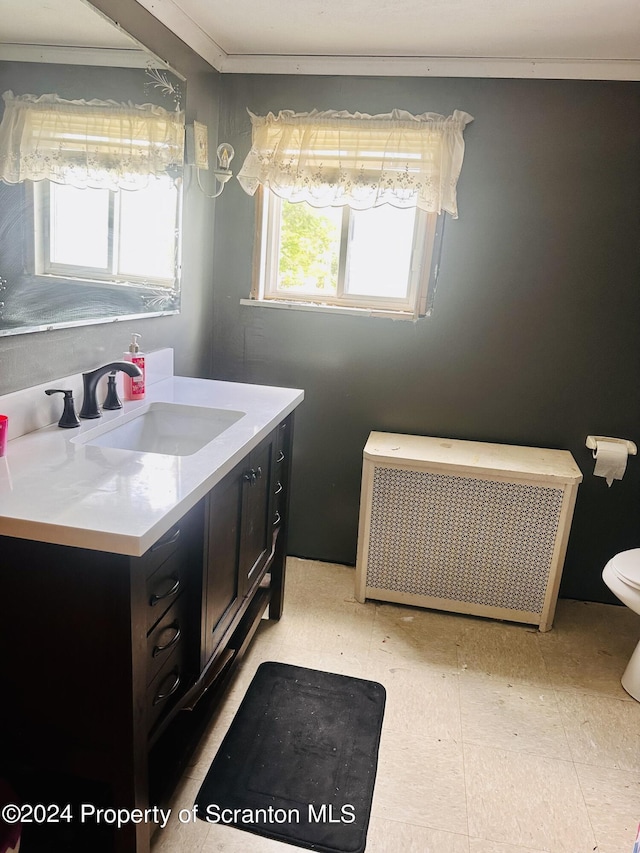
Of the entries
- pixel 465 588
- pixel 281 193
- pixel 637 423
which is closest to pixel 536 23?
pixel 281 193

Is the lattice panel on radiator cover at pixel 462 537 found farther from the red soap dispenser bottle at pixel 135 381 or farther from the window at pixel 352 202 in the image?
the red soap dispenser bottle at pixel 135 381

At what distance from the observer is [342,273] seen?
2.63m

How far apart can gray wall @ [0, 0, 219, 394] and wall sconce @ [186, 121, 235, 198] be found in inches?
1.8

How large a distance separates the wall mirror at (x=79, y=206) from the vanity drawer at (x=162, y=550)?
66 cm

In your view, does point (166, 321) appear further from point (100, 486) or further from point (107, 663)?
point (107, 663)

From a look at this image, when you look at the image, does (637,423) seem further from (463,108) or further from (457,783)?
(457,783)

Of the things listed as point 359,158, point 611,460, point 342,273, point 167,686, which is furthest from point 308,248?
point 167,686

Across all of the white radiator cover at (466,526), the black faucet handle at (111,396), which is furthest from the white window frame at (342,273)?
the black faucet handle at (111,396)

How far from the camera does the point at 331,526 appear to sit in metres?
2.83

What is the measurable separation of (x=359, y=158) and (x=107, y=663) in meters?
2.04

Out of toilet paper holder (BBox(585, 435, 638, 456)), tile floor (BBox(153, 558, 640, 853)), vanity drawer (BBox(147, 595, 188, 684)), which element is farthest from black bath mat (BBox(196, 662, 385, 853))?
toilet paper holder (BBox(585, 435, 638, 456))

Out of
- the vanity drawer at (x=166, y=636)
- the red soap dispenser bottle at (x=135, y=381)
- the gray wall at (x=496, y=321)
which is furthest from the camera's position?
the gray wall at (x=496, y=321)

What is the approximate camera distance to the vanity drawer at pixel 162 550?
45.6 inches

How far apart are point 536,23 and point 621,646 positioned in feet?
7.39
